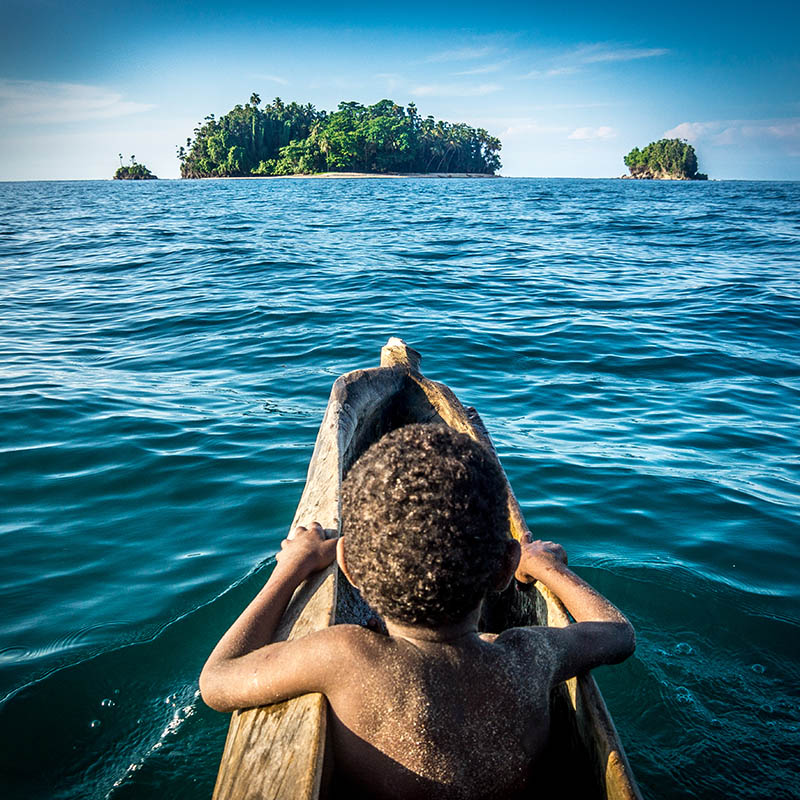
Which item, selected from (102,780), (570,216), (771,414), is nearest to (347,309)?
(771,414)

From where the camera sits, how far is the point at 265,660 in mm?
1890

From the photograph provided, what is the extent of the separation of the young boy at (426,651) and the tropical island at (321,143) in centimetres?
10912

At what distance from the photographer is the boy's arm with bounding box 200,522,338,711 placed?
176cm

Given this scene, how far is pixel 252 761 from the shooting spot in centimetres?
184

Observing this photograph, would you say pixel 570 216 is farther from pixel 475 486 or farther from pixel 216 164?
pixel 216 164

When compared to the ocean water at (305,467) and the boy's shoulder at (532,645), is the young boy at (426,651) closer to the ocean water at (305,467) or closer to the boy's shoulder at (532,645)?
the boy's shoulder at (532,645)

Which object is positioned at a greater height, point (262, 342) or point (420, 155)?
point (420, 155)

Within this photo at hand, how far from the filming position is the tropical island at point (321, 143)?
346 feet

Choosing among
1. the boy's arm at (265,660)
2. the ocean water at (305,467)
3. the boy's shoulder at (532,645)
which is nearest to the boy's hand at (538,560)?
the boy's shoulder at (532,645)

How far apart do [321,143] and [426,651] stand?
110m

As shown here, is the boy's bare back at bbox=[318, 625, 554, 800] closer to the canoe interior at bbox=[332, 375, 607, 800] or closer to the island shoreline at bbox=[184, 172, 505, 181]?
the canoe interior at bbox=[332, 375, 607, 800]

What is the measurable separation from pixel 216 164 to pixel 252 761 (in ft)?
405

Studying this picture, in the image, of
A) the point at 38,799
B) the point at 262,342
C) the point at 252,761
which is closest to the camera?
the point at 252,761

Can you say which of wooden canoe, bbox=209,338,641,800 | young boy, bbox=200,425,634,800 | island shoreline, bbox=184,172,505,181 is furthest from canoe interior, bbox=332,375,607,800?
island shoreline, bbox=184,172,505,181
